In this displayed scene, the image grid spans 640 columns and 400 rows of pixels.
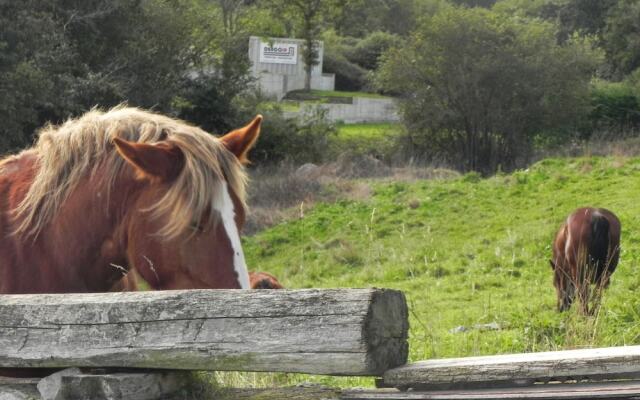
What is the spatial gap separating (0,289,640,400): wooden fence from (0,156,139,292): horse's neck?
0.69 m

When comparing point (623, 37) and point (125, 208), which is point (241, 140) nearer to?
point (125, 208)

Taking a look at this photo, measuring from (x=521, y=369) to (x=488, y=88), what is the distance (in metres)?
32.8

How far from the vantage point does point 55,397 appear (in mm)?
3270

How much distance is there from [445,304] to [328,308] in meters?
10.5

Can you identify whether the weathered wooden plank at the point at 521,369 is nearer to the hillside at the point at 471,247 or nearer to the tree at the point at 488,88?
the hillside at the point at 471,247

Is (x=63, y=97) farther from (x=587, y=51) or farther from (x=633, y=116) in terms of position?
(x=633, y=116)

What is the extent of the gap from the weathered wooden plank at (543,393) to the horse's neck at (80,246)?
1536 millimetres

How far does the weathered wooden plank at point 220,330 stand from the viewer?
286cm

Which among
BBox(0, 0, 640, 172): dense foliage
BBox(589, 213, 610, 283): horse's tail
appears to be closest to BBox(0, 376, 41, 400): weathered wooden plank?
BBox(589, 213, 610, 283): horse's tail

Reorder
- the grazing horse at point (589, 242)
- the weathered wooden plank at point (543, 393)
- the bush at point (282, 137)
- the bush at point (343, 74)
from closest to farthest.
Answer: the weathered wooden plank at point (543, 393), the grazing horse at point (589, 242), the bush at point (282, 137), the bush at point (343, 74)

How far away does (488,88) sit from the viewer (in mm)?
34938

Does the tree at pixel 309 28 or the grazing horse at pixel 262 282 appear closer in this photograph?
the grazing horse at pixel 262 282

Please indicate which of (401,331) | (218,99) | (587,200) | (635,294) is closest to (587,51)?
(218,99)

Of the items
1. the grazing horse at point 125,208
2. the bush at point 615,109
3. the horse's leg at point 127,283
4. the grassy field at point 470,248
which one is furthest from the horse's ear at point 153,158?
the bush at point 615,109
